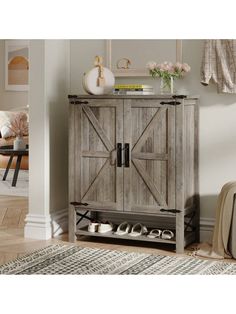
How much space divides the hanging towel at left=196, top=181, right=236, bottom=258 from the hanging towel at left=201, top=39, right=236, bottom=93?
2.52 ft

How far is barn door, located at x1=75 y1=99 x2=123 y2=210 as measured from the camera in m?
3.93

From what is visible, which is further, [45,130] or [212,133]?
[45,130]

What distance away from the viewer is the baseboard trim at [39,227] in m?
4.27

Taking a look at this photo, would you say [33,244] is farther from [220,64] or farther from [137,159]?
[220,64]

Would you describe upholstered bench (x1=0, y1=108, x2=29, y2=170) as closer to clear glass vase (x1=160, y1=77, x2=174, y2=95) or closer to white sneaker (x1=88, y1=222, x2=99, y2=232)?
white sneaker (x1=88, y1=222, x2=99, y2=232)

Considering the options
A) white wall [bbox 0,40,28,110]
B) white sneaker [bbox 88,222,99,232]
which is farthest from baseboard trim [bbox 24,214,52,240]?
white wall [bbox 0,40,28,110]

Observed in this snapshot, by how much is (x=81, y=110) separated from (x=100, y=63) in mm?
420

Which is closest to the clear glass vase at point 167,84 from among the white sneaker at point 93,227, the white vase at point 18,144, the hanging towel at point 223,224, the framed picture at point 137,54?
the framed picture at point 137,54

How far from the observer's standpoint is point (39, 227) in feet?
14.1

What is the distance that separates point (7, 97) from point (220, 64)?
6.26m

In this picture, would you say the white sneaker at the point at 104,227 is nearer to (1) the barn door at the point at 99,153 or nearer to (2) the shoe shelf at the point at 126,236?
(2) the shoe shelf at the point at 126,236

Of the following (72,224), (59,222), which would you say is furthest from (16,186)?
(72,224)

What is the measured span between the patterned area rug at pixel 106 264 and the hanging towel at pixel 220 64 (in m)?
1.29
